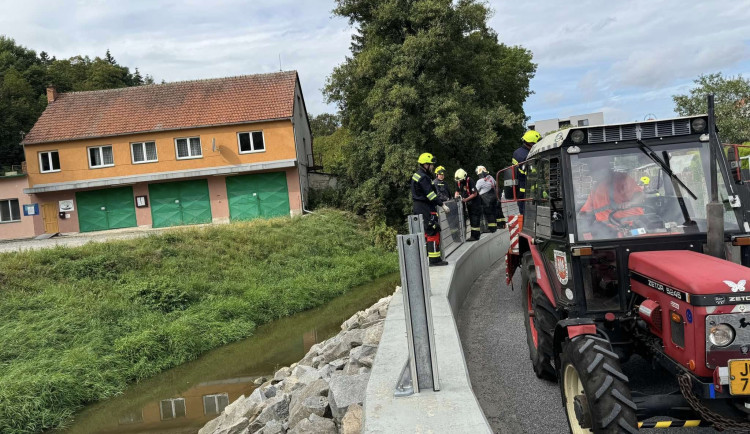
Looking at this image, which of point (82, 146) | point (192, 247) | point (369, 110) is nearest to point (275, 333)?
point (192, 247)

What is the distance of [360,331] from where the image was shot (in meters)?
9.75

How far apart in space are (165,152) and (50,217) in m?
7.63

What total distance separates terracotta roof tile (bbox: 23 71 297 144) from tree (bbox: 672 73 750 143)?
22067 millimetres

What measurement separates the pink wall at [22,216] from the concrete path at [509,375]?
31.6 m

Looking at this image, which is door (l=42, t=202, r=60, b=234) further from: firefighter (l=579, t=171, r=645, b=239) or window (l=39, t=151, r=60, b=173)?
firefighter (l=579, t=171, r=645, b=239)

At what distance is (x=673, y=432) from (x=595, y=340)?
48.1 inches

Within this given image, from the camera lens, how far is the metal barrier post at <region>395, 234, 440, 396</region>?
4.25 meters

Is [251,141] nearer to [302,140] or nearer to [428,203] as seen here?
[302,140]

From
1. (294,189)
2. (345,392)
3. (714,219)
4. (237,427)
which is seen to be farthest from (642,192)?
(294,189)

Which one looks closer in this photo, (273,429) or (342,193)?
(273,429)

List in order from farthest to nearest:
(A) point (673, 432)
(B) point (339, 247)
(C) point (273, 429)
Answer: (B) point (339, 247) < (C) point (273, 429) < (A) point (673, 432)

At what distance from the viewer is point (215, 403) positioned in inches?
415

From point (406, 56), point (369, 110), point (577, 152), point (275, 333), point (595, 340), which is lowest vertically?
point (275, 333)

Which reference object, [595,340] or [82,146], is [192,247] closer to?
[82,146]
